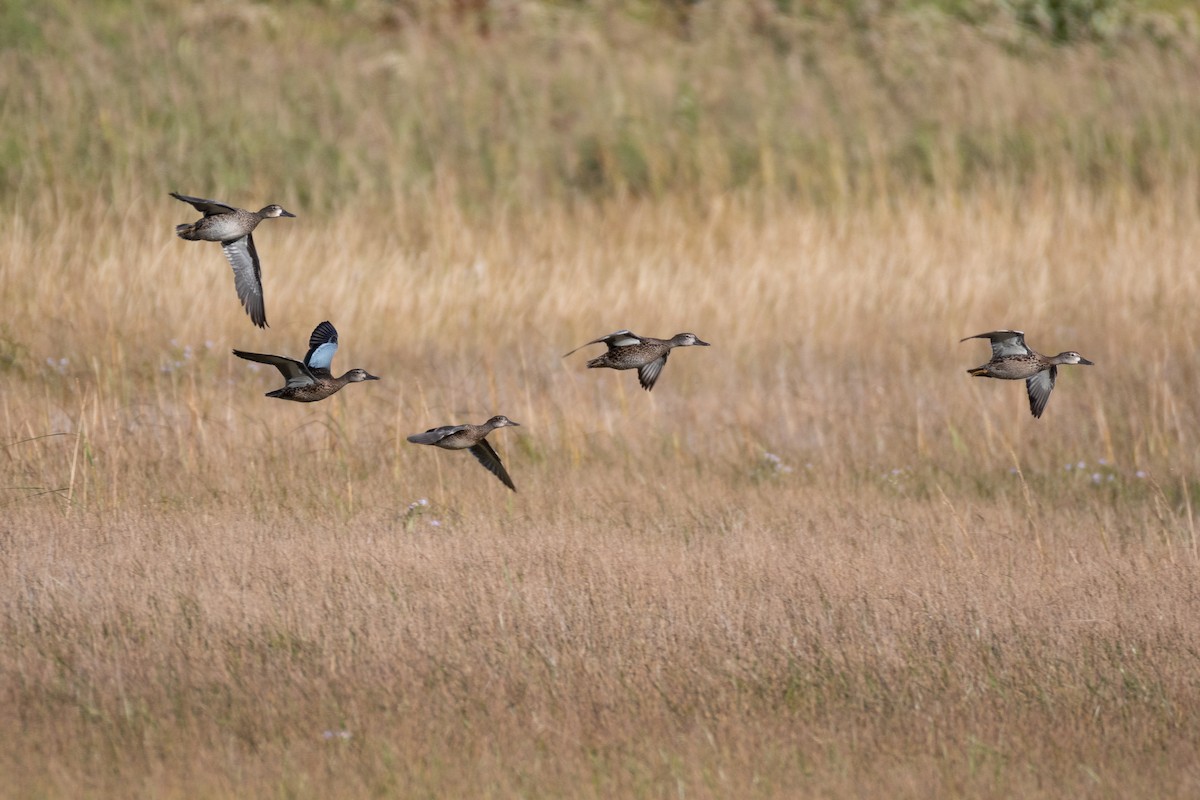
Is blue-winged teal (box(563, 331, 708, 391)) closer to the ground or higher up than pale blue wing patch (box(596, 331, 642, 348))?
closer to the ground

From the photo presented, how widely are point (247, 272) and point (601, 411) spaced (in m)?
4.18

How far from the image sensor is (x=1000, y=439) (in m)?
9.71

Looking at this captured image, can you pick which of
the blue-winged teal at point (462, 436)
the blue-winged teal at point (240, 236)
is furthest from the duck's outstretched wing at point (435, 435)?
the blue-winged teal at point (240, 236)

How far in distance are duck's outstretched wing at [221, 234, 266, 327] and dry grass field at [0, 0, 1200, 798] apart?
44.9 inches

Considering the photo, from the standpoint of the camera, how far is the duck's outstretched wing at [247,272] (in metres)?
5.91

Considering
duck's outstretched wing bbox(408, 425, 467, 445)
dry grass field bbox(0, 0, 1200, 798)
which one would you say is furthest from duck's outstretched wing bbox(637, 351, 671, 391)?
dry grass field bbox(0, 0, 1200, 798)

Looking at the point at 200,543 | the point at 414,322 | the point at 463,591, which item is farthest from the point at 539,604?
the point at 414,322

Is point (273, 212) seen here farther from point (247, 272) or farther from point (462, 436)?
point (462, 436)

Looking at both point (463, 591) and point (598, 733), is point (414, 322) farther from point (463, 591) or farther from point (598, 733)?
point (598, 733)

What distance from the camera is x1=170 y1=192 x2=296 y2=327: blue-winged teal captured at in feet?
18.7

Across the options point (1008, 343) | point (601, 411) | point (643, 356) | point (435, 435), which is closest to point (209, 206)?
point (435, 435)

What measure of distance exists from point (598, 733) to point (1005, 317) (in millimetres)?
7492

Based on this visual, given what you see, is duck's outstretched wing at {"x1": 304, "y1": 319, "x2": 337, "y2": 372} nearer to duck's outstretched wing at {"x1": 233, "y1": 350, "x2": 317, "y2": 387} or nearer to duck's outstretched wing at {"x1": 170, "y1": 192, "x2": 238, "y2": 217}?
duck's outstretched wing at {"x1": 233, "y1": 350, "x2": 317, "y2": 387}

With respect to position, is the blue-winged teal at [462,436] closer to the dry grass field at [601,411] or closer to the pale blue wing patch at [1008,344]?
the dry grass field at [601,411]
